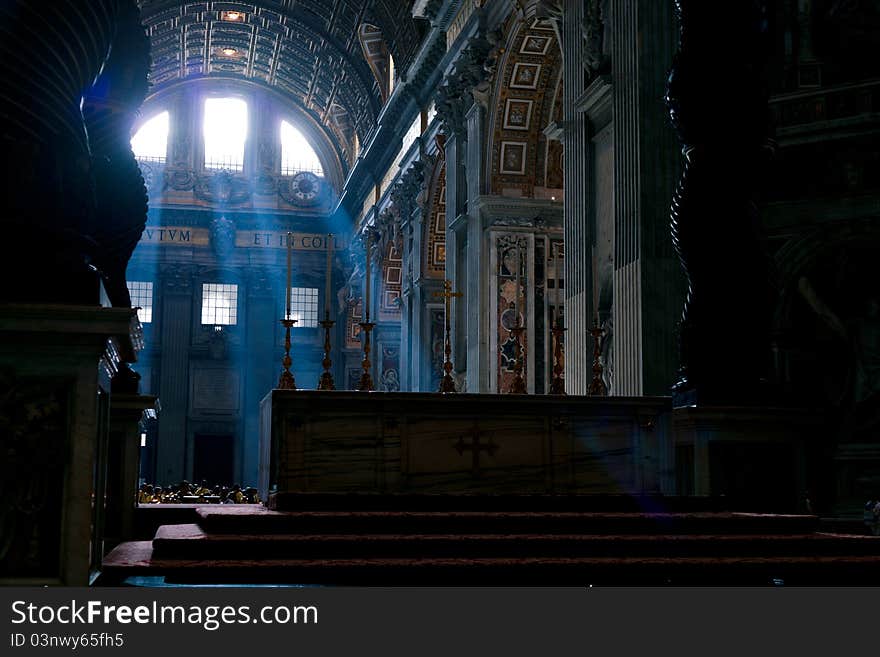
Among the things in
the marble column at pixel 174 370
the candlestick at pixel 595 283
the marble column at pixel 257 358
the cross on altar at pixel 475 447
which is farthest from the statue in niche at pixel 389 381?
the cross on altar at pixel 475 447

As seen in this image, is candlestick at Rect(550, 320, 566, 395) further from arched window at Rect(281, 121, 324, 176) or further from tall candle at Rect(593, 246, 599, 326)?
arched window at Rect(281, 121, 324, 176)

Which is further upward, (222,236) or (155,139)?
(155,139)

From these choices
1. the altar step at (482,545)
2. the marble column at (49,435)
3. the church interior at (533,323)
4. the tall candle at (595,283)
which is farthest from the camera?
the tall candle at (595,283)

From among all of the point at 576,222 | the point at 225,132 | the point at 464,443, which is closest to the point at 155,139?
the point at 225,132

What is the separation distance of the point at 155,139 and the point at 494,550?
3461 cm

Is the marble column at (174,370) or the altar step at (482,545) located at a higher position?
the marble column at (174,370)

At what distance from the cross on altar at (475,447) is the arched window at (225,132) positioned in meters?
32.3

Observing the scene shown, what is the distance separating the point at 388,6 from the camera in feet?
92.0

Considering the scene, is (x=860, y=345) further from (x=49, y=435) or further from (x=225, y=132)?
(x=225, y=132)

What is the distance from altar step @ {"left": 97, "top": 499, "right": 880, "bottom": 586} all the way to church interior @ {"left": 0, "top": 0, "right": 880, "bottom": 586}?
0.05 ft

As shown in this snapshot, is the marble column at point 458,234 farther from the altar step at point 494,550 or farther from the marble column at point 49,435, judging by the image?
the marble column at point 49,435

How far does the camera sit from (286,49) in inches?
1410

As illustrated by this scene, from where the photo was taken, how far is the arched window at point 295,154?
128 ft
